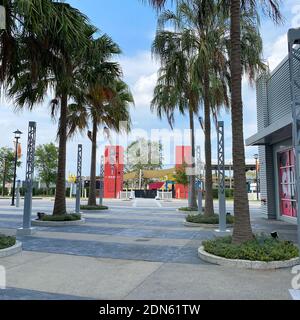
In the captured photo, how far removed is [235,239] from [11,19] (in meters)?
7.51

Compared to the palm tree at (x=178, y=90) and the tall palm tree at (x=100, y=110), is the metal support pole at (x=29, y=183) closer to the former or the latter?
the tall palm tree at (x=100, y=110)

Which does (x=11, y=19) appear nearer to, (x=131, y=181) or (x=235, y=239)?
(x=235, y=239)

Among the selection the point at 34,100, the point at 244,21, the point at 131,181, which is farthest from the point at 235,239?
the point at 131,181

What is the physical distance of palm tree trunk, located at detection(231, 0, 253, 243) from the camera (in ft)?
25.7

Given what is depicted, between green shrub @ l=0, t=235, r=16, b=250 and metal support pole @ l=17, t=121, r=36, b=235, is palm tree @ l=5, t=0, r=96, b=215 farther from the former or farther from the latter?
green shrub @ l=0, t=235, r=16, b=250

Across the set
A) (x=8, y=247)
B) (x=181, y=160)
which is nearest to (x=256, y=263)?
(x=8, y=247)

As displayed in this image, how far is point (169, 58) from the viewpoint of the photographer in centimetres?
→ 1402

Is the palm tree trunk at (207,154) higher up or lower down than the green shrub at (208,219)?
higher up

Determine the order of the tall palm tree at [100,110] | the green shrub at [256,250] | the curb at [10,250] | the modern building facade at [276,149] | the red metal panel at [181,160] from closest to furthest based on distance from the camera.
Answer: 1. the green shrub at [256,250]
2. the curb at [10,250]
3. the modern building facade at [276,149]
4. the tall palm tree at [100,110]
5. the red metal panel at [181,160]

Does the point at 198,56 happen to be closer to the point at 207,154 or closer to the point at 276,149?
the point at 207,154

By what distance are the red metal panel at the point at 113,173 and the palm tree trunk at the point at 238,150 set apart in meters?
42.1

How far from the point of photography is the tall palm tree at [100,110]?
1576 centimetres

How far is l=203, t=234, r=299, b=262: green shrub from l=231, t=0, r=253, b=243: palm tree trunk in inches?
12.9

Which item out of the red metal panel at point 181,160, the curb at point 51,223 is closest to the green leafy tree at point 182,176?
the red metal panel at point 181,160
